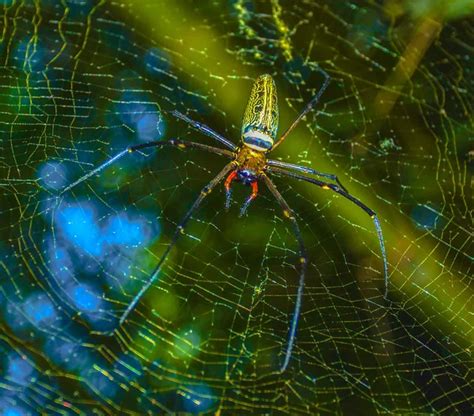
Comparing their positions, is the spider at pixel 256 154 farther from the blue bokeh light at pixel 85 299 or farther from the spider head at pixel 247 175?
the blue bokeh light at pixel 85 299

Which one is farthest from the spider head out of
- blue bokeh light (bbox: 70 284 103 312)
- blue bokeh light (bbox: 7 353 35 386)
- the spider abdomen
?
blue bokeh light (bbox: 7 353 35 386)

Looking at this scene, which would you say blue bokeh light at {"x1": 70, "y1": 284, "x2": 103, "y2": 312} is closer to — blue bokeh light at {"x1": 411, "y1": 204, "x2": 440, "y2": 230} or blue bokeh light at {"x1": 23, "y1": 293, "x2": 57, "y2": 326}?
blue bokeh light at {"x1": 23, "y1": 293, "x2": 57, "y2": 326}

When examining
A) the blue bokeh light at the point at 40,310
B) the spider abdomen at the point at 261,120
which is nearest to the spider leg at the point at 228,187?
the spider abdomen at the point at 261,120

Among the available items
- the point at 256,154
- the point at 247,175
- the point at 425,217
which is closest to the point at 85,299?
the point at 247,175

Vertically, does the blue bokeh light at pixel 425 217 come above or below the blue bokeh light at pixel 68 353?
above

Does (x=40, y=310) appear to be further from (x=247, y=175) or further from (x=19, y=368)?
(x=247, y=175)

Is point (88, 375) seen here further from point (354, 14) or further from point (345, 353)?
point (354, 14)

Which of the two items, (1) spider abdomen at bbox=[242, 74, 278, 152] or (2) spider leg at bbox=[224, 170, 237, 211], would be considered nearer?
(2) spider leg at bbox=[224, 170, 237, 211]

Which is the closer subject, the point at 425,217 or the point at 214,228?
the point at 214,228
